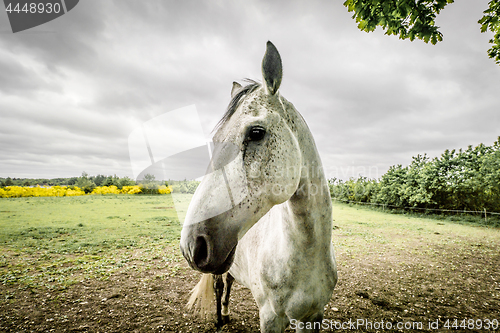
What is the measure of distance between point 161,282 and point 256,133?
5730mm

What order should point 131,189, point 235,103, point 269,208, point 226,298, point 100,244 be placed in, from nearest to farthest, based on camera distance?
point 269,208
point 235,103
point 226,298
point 100,244
point 131,189

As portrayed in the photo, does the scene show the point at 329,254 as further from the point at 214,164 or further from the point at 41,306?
the point at 41,306

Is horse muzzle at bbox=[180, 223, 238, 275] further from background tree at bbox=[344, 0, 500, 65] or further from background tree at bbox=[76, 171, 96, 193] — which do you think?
background tree at bbox=[76, 171, 96, 193]

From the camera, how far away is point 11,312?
383 centimetres

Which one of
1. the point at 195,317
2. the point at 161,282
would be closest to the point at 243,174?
the point at 195,317

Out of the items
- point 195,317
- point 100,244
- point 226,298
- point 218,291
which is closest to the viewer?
point 218,291

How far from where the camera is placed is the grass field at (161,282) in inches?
153

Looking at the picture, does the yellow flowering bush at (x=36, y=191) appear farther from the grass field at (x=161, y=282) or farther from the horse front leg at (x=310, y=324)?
the horse front leg at (x=310, y=324)

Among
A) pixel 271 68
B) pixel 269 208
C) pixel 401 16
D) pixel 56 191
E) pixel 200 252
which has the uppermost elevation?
pixel 401 16

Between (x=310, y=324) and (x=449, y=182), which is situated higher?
(x=449, y=182)

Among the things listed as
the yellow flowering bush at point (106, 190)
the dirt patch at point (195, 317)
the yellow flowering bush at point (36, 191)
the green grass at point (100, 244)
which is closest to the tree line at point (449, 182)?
the green grass at point (100, 244)

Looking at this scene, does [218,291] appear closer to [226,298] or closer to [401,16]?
[226,298]

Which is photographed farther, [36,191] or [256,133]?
[36,191]

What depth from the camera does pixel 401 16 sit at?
3.72 metres
